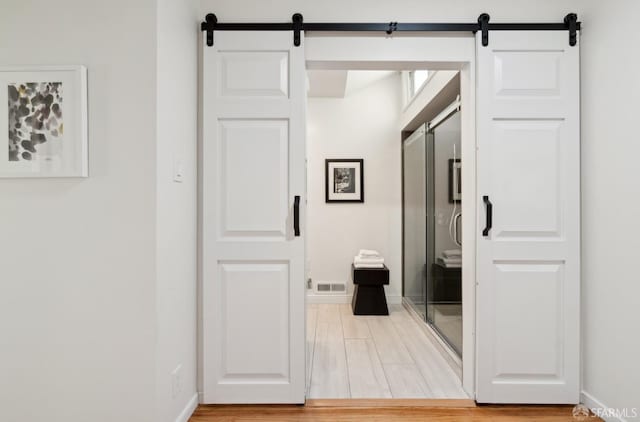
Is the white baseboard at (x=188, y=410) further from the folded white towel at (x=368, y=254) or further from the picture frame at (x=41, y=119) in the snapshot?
the folded white towel at (x=368, y=254)

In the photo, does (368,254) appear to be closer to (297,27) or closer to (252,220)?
(252,220)

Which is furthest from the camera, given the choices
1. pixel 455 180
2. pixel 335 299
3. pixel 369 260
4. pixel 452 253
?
pixel 335 299

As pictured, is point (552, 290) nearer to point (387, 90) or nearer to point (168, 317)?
point (168, 317)

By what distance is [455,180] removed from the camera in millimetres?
2705


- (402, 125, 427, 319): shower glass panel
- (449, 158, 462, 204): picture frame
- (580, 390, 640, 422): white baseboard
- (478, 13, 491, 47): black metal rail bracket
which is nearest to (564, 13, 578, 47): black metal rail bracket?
(478, 13, 491, 47): black metal rail bracket

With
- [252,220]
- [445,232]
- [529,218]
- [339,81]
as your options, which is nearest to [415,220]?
[445,232]

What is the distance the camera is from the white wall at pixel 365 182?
4.46 meters

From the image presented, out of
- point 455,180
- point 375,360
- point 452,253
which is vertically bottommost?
point 375,360

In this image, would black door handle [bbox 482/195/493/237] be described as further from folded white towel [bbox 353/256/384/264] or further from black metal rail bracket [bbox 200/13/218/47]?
folded white towel [bbox 353/256/384/264]

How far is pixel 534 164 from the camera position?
2.09m

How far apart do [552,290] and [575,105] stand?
105 cm

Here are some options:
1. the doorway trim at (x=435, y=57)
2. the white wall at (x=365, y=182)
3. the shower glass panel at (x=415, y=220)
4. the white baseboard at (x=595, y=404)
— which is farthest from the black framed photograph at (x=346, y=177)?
the white baseboard at (x=595, y=404)

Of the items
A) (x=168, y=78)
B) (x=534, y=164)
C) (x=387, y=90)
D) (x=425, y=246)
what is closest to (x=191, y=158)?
(x=168, y=78)

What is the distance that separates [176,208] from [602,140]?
226cm
